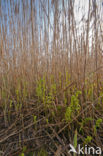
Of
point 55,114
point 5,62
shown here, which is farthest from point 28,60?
point 55,114

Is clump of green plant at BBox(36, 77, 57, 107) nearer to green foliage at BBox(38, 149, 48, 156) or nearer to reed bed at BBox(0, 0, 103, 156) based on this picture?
reed bed at BBox(0, 0, 103, 156)

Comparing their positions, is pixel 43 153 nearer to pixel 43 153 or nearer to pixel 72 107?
pixel 43 153

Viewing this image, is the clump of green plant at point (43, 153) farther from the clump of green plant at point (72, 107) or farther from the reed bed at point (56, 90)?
the clump of green plant at point (72, 107)

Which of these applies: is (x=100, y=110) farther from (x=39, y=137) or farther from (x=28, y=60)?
(x=28, y=60)

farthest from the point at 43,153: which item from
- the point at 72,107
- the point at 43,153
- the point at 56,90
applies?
the point at 56,90

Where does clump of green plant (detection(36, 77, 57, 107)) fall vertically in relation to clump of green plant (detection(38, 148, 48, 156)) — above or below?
above

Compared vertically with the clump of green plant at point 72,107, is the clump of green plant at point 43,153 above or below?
below

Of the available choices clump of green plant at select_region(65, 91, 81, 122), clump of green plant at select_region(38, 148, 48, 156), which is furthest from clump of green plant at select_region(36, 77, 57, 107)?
clump of green plant at select_region(38, 148, 48, 156)

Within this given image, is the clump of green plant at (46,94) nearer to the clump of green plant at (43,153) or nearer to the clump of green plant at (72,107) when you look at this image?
the clump of green plant at (72,107)

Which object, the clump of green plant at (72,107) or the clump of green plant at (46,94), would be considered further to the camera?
the clump of green plant at (46,94)

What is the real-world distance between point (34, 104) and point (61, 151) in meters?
0.49

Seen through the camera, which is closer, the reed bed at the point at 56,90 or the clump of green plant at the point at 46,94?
the reed bed at the point at 56,90

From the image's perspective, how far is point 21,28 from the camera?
99cm

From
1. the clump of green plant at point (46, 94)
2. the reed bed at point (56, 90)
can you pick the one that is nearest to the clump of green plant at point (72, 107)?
the reed bed at point (56, 90)
